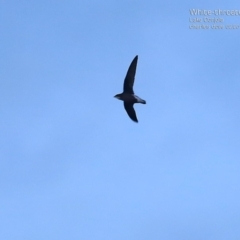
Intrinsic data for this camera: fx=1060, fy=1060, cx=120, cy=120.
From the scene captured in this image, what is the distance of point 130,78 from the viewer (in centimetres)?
7769

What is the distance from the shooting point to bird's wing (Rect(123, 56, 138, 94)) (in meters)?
77.6

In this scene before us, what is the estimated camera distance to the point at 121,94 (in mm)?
77625

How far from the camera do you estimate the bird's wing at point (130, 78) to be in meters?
77.6

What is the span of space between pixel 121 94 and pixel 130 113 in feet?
6.02

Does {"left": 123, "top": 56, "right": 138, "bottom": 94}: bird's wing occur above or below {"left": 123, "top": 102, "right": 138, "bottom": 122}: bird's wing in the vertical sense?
above

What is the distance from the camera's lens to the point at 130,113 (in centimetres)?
7862

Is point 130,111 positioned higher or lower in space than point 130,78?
lower

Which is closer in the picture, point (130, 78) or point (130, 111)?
point (130, 78)

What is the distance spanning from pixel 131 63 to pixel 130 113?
3803mm

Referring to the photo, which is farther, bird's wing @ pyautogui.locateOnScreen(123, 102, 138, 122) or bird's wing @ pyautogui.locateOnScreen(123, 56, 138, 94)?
bird's wing @ pyautogui.locateOnScreen(123, 102, 138, 122)

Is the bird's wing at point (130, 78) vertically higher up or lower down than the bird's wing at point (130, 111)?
higher up

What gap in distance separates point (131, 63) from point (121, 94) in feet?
7.82

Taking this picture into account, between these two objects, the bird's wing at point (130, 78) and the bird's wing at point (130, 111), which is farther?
Answer: the bird's wing at point (130, 111)
